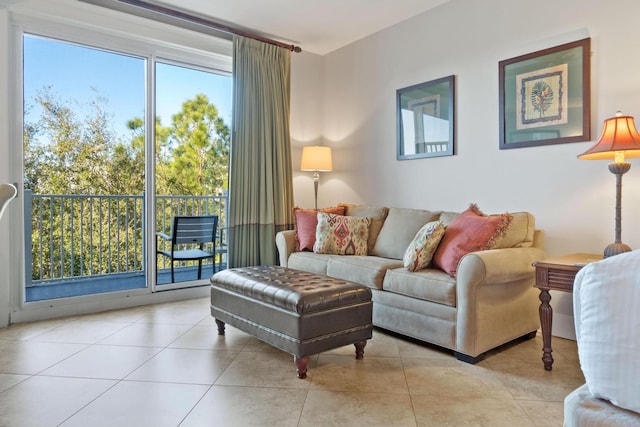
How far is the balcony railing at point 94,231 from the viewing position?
11.6 ft

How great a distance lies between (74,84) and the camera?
132 inches

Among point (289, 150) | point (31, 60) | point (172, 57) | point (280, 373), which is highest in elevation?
point (172, 57)

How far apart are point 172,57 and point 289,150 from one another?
1.43m

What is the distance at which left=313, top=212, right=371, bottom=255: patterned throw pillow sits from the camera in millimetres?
3402

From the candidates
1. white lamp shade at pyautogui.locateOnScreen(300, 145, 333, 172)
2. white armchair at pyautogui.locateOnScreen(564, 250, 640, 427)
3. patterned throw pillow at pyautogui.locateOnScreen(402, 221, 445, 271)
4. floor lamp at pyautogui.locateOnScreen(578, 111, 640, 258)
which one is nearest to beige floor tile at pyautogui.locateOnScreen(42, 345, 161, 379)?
patterned throw pillow at pyautogui.locateOnScreen(402, 221, 445, 271)

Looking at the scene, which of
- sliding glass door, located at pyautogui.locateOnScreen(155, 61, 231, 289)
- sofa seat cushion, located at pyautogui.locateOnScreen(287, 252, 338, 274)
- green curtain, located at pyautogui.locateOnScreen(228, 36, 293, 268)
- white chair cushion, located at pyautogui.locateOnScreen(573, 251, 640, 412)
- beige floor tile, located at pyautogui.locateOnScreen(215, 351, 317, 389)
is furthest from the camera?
green curtain, located at pyautogui.locateOnScreen(228, 36, 293, 268)

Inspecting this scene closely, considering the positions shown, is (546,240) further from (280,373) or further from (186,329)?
(186,329)

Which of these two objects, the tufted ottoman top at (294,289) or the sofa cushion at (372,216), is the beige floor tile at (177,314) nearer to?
the tufted ottoman top at (294,289)

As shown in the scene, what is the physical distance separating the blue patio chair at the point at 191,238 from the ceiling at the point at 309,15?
1.92 metres

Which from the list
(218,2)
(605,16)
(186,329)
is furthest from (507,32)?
(186,329)

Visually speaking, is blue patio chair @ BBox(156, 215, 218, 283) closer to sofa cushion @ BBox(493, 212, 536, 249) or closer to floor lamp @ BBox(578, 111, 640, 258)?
sofa cushion @ BBox(493, 212, 536, 249)

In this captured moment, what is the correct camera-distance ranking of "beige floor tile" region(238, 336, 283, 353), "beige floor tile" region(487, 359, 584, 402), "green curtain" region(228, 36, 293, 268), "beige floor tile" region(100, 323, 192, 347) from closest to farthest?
Answer: "beige floor tile" region(487, 359, 584, 402)
"beige floor tile" region(238, 336, 283, 353)
"beige floor tile" region(100, 323, 192, 347)
"green curtain" region(228, 36, 293, 268)

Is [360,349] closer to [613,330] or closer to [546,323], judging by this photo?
[546,323]

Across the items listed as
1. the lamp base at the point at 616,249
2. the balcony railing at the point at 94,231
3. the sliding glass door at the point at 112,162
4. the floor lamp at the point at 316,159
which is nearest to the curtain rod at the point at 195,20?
the sliding glass door at the point at 112,162
